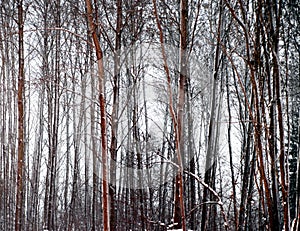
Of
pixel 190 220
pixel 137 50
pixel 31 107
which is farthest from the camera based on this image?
pixel 31 107

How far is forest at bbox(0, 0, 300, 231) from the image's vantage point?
2.05 m

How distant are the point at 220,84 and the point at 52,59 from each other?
413 centimetres

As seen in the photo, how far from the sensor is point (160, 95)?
11852mm

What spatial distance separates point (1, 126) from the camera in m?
10.2

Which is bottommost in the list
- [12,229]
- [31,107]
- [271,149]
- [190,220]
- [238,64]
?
[12,229]

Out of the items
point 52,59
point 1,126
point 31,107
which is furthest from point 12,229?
point 52,59

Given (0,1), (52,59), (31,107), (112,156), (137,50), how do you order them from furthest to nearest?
(31,107), (52,59), (137,50), (0,1), (112,156)

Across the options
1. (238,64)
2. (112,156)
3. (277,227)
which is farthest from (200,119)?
(277,227)

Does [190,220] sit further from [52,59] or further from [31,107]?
[31,107]

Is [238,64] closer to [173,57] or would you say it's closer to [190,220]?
[173,57]

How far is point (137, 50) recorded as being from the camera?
845 cm

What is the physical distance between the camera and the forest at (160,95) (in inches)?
80.7

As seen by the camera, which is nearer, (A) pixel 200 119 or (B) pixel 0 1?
(B) pixel 0 1

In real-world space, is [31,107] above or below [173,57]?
below
